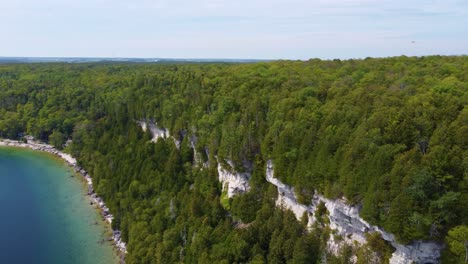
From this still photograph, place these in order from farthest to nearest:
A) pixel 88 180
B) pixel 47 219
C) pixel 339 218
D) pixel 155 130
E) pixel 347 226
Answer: pixel 88 180 → pixel 155 130 → pixel 47 219 → pixel 339 218 → pixel 347 226

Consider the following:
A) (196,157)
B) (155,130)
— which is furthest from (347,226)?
(155,130)

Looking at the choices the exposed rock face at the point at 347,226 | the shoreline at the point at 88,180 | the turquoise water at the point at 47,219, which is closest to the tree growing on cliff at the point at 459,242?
the exposed rock face at the point at 347,226

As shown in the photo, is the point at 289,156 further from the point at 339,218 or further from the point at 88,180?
the point at 88,180

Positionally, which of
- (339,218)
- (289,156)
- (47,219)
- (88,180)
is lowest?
(47,219)

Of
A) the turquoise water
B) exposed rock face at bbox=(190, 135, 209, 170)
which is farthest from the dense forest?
the turquoise water

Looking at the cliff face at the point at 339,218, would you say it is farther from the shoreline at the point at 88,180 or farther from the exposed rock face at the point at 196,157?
the shoreline at the point at 88,180

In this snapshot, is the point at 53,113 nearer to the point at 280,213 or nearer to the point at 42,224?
the point at 42,224
